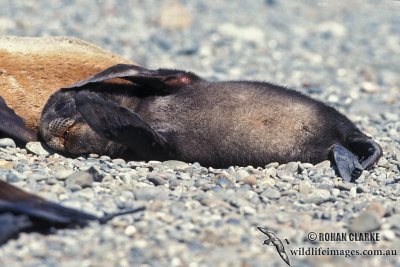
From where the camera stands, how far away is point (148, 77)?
253 inches

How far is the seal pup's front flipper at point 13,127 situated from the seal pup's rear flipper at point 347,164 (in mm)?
2354

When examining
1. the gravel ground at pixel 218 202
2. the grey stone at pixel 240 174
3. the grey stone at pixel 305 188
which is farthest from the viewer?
the grey stone at pixel 240 174

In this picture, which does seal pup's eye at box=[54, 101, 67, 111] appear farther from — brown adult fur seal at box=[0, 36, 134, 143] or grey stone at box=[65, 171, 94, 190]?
grey stone at box=[65, 171, 94, 190]

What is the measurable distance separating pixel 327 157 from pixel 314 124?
270 millimetres

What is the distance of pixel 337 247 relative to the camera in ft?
14.7

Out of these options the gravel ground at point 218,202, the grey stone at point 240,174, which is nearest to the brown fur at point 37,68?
the gravel ground at point 218,202

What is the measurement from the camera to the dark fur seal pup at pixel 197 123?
236 inches

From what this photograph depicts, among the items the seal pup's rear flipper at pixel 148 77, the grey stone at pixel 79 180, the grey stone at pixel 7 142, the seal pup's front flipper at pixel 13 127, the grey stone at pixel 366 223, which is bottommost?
the grey stone at pixel 7 142

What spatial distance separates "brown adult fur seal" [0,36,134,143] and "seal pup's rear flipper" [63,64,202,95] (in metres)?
0.38

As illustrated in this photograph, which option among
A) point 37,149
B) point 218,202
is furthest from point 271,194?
point 37,149

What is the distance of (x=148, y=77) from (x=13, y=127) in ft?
3.64

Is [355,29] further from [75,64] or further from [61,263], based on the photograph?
[61,263]

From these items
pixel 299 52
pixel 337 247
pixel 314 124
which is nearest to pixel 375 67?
pixel 299 52

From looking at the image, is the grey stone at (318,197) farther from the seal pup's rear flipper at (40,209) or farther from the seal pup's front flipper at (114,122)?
the seal pup's rear flipper at (40,209)
